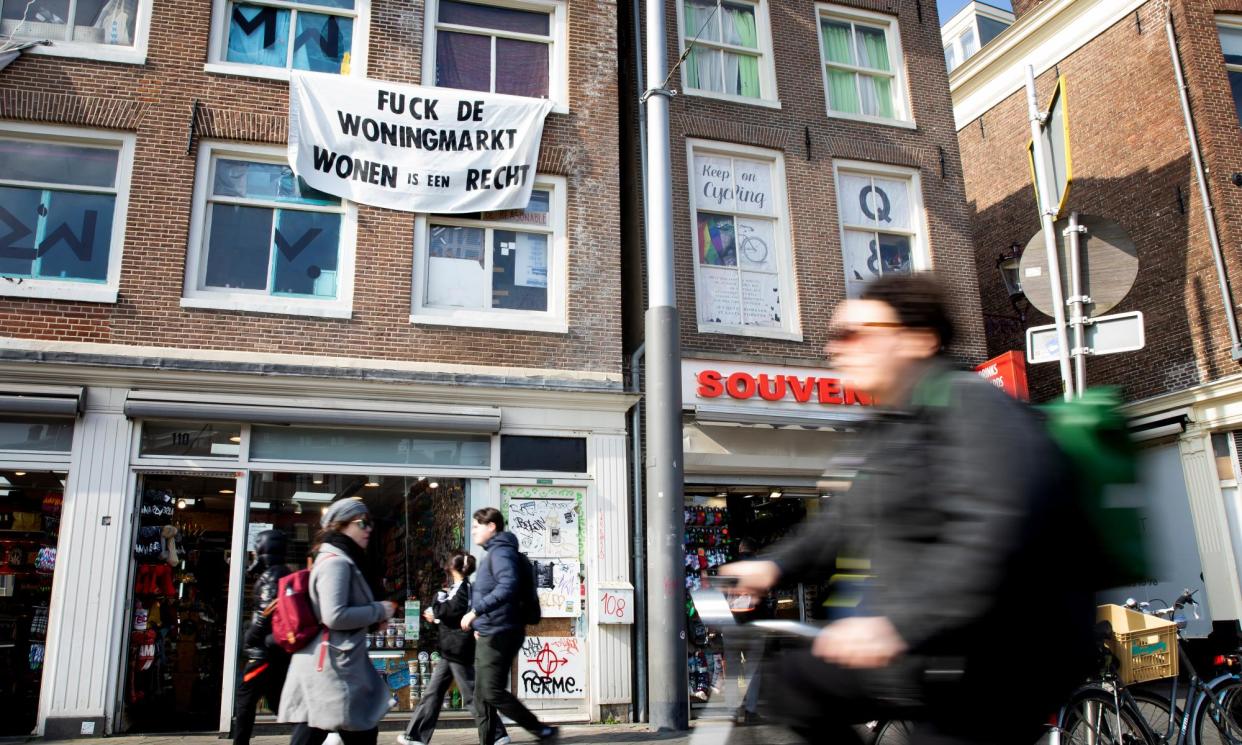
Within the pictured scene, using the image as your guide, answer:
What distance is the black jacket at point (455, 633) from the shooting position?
685cm

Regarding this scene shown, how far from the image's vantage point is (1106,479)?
225cm

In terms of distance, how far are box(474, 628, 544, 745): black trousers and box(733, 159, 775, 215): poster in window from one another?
815 cm

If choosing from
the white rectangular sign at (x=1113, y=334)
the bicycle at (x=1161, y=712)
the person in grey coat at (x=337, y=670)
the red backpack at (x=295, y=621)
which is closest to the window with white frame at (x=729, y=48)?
the white rectangular sign at (x=1113, y=334)

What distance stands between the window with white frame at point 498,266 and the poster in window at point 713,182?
2.24 meters

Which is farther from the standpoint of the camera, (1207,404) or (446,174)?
(1207,404)

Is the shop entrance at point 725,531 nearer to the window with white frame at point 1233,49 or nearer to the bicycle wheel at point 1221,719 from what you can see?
the bicycle wheel at point 1221,719

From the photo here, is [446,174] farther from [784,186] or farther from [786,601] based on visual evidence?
[786,601]

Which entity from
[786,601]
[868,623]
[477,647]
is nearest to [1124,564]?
[868,623]

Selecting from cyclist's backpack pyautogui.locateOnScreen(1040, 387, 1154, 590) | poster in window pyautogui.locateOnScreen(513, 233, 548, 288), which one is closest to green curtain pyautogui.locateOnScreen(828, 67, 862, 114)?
poster in window pyautogui.locateOnScreen(513, 233, 548, 288)

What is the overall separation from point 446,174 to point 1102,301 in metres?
7.61

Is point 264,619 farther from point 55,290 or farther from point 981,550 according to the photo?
point 55,290

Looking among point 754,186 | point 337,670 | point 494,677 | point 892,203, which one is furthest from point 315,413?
point 892,203

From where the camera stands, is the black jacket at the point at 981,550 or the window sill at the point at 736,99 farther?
the window sill at the point at 736,99

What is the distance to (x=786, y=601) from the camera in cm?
1138
